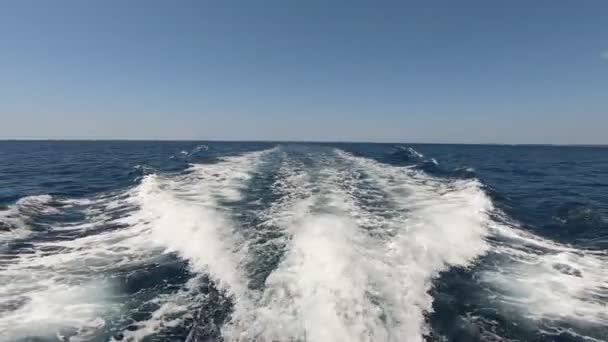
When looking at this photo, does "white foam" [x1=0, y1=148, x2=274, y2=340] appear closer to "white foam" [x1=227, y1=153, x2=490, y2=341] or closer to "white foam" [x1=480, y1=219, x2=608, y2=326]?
"white foam" [x1=227, y1=153, x2=490, y2=341]

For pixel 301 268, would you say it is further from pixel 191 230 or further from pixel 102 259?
pixel 102 259

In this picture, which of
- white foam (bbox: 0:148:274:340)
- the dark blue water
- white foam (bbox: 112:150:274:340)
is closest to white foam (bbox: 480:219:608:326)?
the dark blue water

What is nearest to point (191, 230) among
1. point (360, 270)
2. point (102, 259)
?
point (102, 259)

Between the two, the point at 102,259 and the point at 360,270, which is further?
the point at 102,259

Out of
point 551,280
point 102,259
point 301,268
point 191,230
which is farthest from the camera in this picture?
point 191,230

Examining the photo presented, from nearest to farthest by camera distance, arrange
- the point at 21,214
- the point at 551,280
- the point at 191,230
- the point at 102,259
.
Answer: the point at 551,280 → the point at 102,259 → the point at 191,230 → the point at 21,214

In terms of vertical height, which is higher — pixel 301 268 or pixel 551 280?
pixel 301 268

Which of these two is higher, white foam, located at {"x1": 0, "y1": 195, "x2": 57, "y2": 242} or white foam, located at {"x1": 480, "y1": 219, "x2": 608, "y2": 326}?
white foam, located at {"x1": 0, "y1": 195, "x2": 57, "y2": 242}

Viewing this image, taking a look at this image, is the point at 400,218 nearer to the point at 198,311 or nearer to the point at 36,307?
the point at 198,311

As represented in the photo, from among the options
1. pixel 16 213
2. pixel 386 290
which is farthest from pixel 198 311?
pixel 16 213
